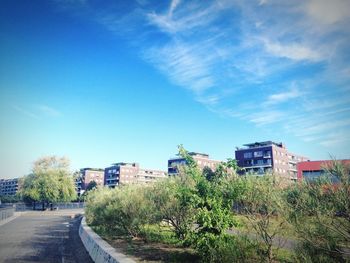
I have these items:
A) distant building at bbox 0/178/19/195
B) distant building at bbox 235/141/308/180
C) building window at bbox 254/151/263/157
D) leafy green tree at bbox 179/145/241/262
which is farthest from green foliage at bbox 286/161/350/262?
→ distant building at bbox 0/178/19/195

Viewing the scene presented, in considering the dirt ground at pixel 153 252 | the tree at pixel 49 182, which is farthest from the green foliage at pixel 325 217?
the tree at pixel 49 182

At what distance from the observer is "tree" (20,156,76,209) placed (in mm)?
53938

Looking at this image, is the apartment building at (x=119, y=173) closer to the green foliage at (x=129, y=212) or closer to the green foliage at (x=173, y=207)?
the green foliage at (x=129, y=212)

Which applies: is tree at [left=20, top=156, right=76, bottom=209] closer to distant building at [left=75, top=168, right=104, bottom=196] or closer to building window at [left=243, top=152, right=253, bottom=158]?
building window at [left=243, top=152, right=253, bottom=158]

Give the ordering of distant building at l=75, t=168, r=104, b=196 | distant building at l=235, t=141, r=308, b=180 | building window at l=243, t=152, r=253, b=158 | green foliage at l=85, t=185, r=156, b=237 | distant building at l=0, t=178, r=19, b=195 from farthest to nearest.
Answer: distant building at l=0, t=178, r=19, b=195 < distant building at l=75, t=168, r=104, b=196 < building window at l=243, t=152, r=253, b=158 < distant building at l=235, t=141, r=308, b=180 < green foliage at l=85, t=185, r=156, b=237

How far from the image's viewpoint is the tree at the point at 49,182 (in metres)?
53.9

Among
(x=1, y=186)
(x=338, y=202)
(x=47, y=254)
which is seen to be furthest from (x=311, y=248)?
(x=1, y=186)

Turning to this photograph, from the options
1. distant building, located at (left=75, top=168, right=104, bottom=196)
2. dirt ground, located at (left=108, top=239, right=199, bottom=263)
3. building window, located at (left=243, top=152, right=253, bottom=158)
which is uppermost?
building window, located at (left=243, top=152, right=253, bottom=158)

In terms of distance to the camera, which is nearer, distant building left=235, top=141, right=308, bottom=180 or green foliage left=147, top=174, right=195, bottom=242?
green foliage left=147, top=174, right=195, bottom=242

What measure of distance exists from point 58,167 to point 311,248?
59.2m

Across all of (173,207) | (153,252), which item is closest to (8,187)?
(173,207)

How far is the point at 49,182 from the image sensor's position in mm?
54219

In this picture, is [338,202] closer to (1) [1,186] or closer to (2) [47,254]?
(2) [47,254]

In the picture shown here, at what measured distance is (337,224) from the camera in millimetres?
6008
